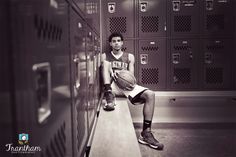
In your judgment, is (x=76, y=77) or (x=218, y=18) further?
(x=218, y=18)

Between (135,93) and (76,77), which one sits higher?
(76,77)

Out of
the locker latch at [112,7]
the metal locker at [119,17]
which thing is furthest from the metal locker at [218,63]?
the locker latch at [112,7]

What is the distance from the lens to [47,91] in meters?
0.57

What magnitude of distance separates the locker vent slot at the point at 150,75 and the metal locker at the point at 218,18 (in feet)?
2.81

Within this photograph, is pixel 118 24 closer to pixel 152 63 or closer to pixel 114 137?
pixel 152 63

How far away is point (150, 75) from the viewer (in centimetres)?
303

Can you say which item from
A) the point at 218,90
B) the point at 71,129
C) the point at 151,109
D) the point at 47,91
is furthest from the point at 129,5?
the point at 47,91

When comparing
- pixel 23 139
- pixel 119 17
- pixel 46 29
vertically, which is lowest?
pixel 23 139

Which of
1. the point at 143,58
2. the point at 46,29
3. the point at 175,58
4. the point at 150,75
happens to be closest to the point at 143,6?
the point at 143,58

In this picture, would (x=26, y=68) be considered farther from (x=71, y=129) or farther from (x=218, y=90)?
(x=218, y=90)

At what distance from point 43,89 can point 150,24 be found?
2.62 metres

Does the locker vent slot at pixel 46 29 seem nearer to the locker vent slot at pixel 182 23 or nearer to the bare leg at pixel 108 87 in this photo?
the bare leg at pixel 108 87

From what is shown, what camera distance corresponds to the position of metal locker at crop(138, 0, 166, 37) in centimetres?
294

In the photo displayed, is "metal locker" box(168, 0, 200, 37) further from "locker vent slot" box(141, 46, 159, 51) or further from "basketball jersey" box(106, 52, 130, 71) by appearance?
"basketball jersey" box(106, 52, 130, 71)
